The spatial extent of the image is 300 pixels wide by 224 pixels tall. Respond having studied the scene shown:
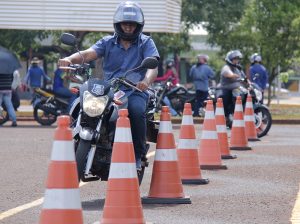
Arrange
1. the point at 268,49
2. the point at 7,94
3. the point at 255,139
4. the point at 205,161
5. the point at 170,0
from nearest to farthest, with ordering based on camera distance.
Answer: the point at 205,161 < the point at 255,139 < the point at 7,94 < the point at 170,0 < the point at 268,49

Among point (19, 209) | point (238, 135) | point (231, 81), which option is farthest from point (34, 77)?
point (19, 209)

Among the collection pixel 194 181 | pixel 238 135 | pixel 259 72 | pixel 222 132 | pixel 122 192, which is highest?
pixel 122 192

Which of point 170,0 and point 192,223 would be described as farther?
point 170,0

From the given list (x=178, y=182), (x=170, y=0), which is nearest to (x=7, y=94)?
(x=170, y=0)

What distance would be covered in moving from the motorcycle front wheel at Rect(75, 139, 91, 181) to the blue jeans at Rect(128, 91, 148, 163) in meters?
0.75

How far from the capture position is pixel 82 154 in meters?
9.81

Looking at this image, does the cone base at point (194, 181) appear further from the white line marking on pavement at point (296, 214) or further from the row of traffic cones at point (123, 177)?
the white line marking on pavement at point (296, 214)

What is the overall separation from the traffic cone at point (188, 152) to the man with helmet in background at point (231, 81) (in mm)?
10153

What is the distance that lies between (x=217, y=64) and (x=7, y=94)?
132 ft

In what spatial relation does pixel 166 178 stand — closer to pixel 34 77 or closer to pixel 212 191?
pixel 212 191

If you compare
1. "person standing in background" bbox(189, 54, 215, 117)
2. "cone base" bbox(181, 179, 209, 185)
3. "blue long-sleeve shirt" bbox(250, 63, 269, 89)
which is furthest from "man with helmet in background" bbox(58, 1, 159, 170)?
"person standing in background" bbox(189, 54, 215, 117)

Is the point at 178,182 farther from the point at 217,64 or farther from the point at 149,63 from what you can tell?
the point at 217,64

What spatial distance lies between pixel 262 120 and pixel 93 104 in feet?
37.4

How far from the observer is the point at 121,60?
36.2ft
